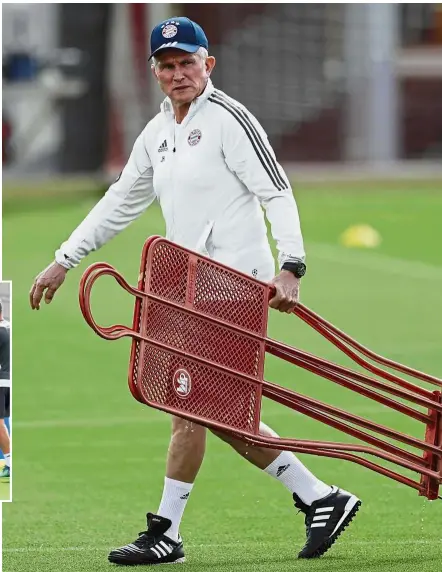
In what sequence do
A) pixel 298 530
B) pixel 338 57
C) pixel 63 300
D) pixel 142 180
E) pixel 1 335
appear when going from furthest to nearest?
pixel 338 57, pixel 63 300, pixel 298 530, pixel 142 180, pixel 1 335

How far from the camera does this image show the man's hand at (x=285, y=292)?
18.6ft

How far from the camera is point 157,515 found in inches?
249

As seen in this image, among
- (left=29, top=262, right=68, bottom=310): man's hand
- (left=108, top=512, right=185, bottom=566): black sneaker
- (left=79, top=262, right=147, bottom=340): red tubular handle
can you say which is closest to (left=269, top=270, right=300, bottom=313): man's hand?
(left=79, top=262, right=147, bottom=340): red tubular handle

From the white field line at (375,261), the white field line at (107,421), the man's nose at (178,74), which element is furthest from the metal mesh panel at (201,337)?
the white field line at (375,261)

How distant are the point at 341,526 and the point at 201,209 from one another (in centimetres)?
140

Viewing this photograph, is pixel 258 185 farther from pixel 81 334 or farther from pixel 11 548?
pixel 81 334

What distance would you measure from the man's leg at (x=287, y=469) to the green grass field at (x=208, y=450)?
0.80 feet

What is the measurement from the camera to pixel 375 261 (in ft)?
59.8

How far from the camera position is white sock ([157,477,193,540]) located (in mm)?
6281

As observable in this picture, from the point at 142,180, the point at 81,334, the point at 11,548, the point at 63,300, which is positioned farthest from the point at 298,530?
the point at 63,300

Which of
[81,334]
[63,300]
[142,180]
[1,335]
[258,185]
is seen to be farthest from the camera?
[63,300]

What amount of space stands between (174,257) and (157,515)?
130 centimetres

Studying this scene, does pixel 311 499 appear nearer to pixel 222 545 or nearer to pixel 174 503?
pixel 222 545

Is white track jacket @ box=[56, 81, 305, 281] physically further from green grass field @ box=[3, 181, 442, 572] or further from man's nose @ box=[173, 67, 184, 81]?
green grass field @ box=[3, 181, 442, 572]
